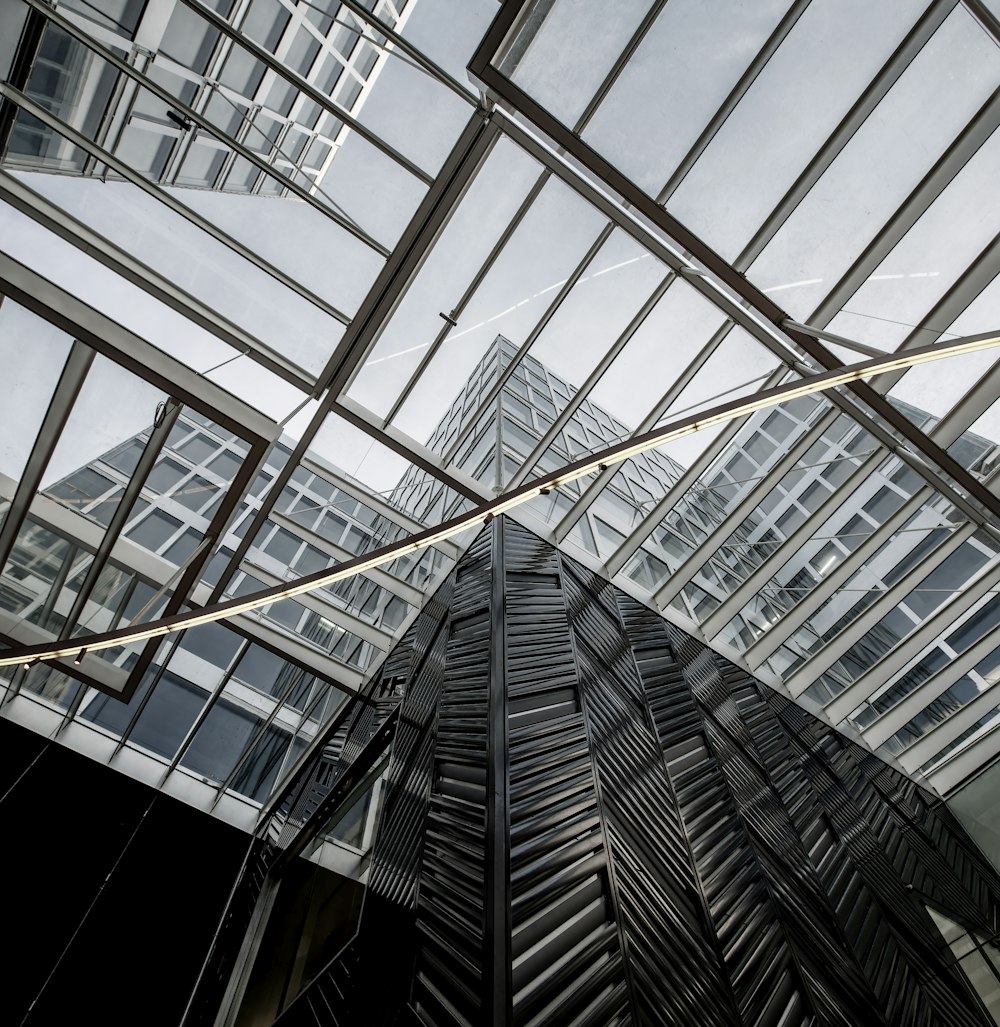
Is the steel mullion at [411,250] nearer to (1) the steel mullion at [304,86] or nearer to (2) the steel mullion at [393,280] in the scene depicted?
(2) the steel mullion at [393,280]

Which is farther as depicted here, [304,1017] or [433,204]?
[433,204]

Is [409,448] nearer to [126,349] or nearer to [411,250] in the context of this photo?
[411,250]

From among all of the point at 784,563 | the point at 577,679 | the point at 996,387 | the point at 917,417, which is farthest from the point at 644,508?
the point at 577,679

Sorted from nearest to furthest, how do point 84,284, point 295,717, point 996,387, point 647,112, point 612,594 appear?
point 84,284 → point 647,112 → point 996,387 → point 612,594 → point 295,717

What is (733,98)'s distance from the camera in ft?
23.0

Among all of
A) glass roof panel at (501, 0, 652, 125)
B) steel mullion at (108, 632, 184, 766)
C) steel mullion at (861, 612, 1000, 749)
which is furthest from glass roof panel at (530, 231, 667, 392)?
steel mullion at (108, 632, 184, 766)

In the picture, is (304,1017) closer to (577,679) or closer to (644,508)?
(577,679)

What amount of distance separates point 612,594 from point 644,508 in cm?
165

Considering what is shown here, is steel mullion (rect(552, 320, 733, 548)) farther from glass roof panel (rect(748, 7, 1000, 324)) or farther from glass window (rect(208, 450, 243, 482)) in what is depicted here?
glass window (rect(208, 450, 243, 482))

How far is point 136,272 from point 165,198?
784 millimetres

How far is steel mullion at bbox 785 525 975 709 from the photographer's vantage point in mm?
10367

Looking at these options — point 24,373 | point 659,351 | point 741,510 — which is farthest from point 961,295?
point 24,373

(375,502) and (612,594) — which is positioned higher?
(612,594)

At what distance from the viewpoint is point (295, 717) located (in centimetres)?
1262
